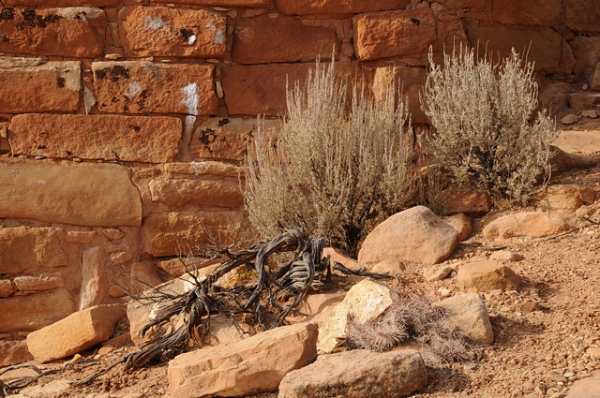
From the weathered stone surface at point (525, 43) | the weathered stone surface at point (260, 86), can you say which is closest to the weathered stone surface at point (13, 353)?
the weathered stone surface at point (260, 86)

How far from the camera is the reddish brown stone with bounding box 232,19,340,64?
5.89m

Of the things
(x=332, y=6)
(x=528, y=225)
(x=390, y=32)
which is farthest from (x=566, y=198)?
(x=332, y=6)

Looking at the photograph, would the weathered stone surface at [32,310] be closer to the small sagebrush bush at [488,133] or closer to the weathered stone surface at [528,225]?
the small sagebrush bush at [488,133]

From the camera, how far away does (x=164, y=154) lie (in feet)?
19.1

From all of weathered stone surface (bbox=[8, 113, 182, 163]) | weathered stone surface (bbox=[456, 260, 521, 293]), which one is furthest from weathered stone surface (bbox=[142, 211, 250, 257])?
weathered stone surface (bbox=[456, 260, 521, 293])

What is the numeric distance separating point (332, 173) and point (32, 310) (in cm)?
222

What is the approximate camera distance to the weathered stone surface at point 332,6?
19.3ft

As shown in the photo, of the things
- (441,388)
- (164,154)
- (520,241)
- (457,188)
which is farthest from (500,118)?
(441,388)

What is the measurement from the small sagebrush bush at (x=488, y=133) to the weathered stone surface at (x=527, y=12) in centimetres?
82

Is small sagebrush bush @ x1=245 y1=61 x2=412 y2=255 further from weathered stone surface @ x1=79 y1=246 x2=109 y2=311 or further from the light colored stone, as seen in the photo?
the light colored stone

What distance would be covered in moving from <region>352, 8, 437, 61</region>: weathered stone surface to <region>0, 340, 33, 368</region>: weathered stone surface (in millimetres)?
3028

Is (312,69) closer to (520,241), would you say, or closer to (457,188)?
(457,188)

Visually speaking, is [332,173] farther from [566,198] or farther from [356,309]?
[356,309]

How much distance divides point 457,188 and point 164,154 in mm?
1991
